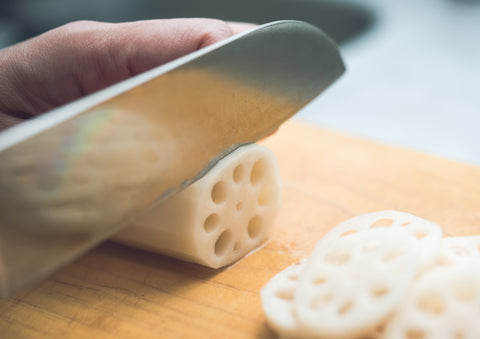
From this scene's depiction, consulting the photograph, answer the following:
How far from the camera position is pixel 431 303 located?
0.83 meters

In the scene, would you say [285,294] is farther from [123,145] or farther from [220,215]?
[123,145]

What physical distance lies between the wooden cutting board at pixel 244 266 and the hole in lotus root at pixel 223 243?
0.04 m

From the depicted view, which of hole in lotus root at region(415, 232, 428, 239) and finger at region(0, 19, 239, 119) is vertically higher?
finger at region(0, 19, 239, 119)

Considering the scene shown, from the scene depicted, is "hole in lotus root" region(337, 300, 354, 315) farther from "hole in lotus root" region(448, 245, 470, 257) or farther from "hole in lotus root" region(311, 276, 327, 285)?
"hole in lotus root" region(448, 245, 470, 257)

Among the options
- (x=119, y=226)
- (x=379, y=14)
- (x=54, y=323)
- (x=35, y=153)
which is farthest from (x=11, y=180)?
(x=379, y=14)

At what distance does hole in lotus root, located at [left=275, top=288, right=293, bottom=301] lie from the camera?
931mm

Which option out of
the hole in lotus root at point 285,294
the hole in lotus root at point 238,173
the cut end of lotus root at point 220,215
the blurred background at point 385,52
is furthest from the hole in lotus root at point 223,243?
the blurred background at point 385,52

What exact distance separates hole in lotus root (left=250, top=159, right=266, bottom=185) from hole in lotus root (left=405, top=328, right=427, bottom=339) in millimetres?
470

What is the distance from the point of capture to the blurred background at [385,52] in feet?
6.59

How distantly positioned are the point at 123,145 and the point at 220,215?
10.6 inches

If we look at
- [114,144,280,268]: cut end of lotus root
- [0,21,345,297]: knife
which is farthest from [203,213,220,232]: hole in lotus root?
[0,21,345,297]: knife

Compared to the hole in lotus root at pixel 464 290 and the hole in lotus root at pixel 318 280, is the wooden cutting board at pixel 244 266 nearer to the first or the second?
the hole in lotus root at pixel 318 280

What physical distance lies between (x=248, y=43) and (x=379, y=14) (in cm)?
190

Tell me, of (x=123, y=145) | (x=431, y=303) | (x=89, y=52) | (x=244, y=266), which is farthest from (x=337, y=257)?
(x=89, y=52)
